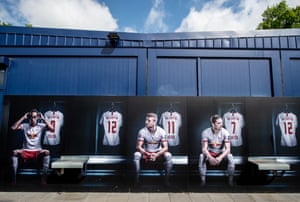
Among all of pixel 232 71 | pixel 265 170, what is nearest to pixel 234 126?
pixel 265 170

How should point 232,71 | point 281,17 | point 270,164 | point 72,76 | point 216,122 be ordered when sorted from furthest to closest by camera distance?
point 281,17, point 232,71, point 72,76, point 216,122, point 270,164

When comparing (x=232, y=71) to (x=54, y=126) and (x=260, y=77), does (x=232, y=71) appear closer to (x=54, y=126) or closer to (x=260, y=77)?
(x=260, y=77)

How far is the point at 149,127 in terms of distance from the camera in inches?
194

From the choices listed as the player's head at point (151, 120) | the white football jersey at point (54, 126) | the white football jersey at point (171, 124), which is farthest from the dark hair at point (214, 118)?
the white football jersey at point (54, 126)

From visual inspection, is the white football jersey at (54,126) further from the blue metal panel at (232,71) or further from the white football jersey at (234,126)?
the white football jersey at (234,126)

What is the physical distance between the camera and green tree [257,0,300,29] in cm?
1291

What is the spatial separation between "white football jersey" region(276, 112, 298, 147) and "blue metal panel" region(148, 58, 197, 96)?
2.61 m

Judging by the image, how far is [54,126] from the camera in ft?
16.3

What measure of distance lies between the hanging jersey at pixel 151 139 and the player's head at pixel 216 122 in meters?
1.44

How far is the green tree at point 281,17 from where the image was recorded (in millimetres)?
12906

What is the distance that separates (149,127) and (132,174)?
1409 millimetres

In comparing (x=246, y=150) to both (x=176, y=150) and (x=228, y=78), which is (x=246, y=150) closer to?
(x=176, y=150)

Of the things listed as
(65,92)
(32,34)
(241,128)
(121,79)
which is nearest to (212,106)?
(241,128)

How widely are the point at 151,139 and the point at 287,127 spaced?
4019mm
